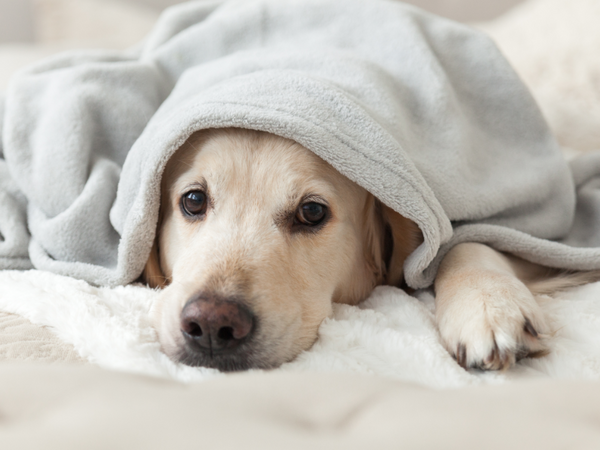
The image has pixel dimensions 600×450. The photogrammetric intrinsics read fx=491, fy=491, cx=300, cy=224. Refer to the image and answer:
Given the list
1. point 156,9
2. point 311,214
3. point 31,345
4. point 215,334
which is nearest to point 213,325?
point 215,334

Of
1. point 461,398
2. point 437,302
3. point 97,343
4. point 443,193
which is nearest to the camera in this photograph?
point 461,398

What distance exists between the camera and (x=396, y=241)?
1637 mm

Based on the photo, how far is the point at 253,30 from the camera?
2035mm

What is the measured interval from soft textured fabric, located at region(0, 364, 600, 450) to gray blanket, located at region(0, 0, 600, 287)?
75cm

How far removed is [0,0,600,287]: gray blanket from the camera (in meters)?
1.30

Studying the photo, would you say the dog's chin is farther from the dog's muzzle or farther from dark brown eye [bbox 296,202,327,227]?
dark brown eye [bbox 296,202,327,227]

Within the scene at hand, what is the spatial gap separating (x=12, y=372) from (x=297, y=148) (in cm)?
96

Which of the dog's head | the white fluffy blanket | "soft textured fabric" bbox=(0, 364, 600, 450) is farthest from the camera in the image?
the dog's head

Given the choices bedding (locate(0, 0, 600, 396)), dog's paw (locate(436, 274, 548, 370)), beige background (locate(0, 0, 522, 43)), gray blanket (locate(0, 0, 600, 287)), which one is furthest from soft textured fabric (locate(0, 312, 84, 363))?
beige background (locate(0, 0, 522, 43))

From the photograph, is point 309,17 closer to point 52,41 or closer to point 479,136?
point 479,136

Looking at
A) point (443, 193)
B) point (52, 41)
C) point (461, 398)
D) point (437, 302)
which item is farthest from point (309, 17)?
point (52, 41)

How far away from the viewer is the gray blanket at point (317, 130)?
4.26 ft

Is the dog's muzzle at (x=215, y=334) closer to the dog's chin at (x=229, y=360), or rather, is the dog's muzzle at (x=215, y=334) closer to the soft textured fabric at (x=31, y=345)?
the dog's chin at (x=229, y=360)

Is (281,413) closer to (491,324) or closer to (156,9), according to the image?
(491,324)
